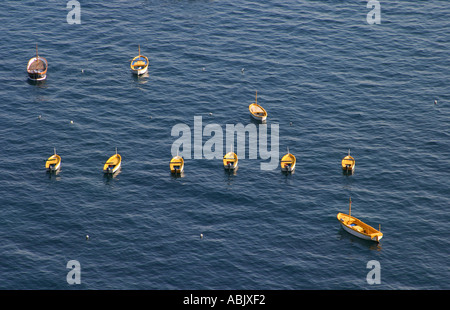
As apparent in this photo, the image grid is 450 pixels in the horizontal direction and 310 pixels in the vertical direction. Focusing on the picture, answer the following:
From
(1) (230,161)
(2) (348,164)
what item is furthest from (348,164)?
(1) (230,161)

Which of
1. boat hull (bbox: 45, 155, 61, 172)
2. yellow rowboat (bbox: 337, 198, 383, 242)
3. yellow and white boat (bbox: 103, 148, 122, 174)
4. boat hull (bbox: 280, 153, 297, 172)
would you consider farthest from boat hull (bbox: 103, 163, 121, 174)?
yellow rowboat (bbox: 337, 198, 383, 242)

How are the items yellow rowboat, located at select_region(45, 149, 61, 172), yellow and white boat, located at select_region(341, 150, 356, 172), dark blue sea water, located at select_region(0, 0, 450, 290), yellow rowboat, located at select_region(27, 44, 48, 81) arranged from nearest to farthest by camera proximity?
dark blue sea water, located at select_region(0, 0, 450, 290)
yellow rowboat, located at select_region(45, 149, 61, 172)
yellow and white boat, located at select_region(341, 150, 356, 172)
yellow rowboat, located at select_region(27, 44, 48, 81)

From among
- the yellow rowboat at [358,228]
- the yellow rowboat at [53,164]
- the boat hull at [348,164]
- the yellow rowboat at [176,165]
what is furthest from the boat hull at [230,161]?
the yellow rowboat at [53,164]

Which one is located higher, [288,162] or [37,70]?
[37,70]

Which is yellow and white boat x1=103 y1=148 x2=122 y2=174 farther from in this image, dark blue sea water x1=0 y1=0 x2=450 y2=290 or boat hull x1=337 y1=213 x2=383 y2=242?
boat hull x1=337 y1=213 x2=383 y2=242

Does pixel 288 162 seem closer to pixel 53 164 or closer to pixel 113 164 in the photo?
pixel 113 164
